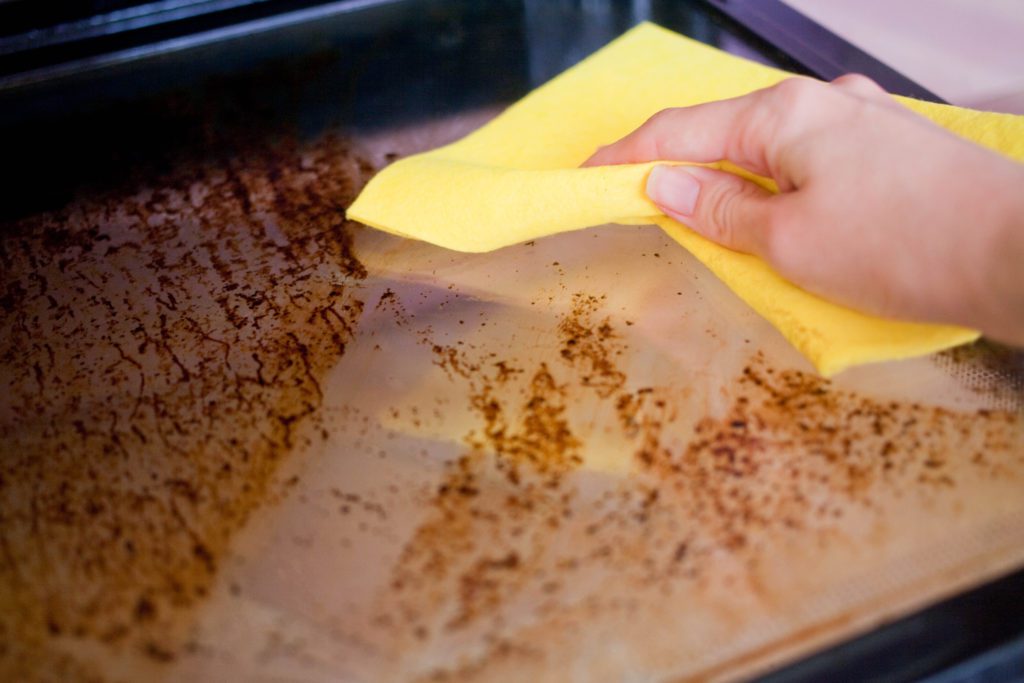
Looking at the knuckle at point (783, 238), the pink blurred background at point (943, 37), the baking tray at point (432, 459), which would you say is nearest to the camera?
the baking tray at point (432, 459)

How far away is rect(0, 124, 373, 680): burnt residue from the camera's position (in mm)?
454

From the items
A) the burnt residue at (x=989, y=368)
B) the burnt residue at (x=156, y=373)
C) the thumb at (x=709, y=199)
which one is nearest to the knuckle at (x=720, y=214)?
the thumb at (x=709, y=199)

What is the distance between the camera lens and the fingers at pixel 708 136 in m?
0.55

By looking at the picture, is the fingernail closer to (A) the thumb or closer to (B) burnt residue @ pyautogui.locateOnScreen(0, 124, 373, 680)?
(A) the thumb

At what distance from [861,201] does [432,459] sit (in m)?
0.32

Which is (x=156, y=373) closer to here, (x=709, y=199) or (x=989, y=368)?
(x=709, y=199)

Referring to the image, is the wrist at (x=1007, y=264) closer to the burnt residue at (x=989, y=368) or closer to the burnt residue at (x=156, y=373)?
the burnt residue at (x=989, y=368)

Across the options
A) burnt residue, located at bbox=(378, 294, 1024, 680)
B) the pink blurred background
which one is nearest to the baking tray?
burnt residue, located at bbox=(378, 294, 1024, 680)

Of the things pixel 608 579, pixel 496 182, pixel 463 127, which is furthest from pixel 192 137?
pixel 608 579

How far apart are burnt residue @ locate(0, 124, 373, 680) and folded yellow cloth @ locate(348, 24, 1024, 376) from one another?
0.09 metres

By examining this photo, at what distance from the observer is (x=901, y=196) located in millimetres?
489

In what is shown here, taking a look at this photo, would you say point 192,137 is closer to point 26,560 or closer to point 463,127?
point 463,127

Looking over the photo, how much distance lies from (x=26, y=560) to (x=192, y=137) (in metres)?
0.49

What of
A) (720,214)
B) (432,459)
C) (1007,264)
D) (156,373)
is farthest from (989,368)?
(156,373)
